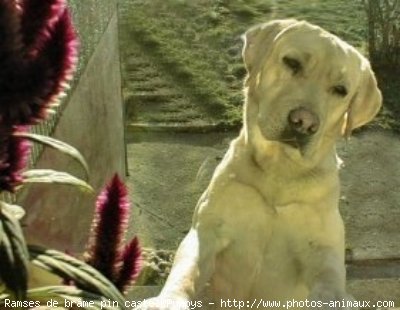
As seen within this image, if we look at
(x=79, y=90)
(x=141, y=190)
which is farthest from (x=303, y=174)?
(x=141, y=190)

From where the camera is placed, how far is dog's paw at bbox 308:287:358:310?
1.63m

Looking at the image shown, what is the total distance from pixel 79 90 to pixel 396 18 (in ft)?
9.24

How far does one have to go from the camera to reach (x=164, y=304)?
1.60 m

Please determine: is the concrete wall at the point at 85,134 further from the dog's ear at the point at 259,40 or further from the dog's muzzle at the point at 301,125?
the dog's muzzle at the point at 301,125

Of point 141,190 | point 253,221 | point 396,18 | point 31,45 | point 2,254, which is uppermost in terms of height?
point 31,45

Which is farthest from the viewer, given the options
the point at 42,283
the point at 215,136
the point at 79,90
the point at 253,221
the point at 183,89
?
the point at 183,89

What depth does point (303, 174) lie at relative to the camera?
69.6 inches

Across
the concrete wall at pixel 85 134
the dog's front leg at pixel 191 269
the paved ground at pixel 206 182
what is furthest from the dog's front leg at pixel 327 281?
the paved ground at pixel 206 182

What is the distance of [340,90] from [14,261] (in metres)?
0.69

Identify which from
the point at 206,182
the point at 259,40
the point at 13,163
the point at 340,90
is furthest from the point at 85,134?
the point at 13,163

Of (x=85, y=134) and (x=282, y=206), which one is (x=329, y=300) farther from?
(x=85, y=134)

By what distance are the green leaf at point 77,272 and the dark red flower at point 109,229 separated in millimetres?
70

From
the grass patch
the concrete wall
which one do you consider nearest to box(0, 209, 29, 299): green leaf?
the concrete wall

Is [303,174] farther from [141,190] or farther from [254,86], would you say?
[141,190]
